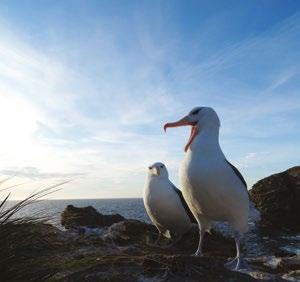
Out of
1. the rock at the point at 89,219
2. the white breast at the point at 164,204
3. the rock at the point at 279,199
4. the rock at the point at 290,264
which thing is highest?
the rock at the point at 279,199

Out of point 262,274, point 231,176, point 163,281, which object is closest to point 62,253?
point 163,281

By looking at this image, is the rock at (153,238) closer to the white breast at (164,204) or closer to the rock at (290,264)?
the white breast at (164,204)

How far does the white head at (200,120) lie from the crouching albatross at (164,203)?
3.06m

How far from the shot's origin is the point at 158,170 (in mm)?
9797

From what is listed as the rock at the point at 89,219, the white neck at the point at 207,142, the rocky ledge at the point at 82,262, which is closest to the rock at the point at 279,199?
the rock at the point at 89,219

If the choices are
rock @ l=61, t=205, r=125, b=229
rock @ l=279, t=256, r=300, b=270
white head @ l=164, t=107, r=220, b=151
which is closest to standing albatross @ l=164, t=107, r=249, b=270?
white head @ l=164, t=107, r=220, b=151

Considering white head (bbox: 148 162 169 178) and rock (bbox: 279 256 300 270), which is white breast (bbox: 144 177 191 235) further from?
rock (bbox: 279 256 300 270)

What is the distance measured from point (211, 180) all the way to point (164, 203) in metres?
3.62

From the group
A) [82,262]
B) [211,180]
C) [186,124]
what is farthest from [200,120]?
[82,262]

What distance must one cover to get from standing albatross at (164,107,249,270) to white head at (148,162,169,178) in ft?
10.3

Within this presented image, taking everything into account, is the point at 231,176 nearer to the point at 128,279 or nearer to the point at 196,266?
the point at 196,266

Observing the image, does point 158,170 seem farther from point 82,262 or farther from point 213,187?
point 82,262

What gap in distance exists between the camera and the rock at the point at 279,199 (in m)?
30.8

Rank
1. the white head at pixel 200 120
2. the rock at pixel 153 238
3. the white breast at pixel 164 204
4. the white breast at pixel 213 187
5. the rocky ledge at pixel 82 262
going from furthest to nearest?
the white breast at pixel 164 204 < the rock at pixel 153 238 < the white head at pixel 200 120 < the white breast at pixel 213 187 < the rocky ledge at pixel 82 262
